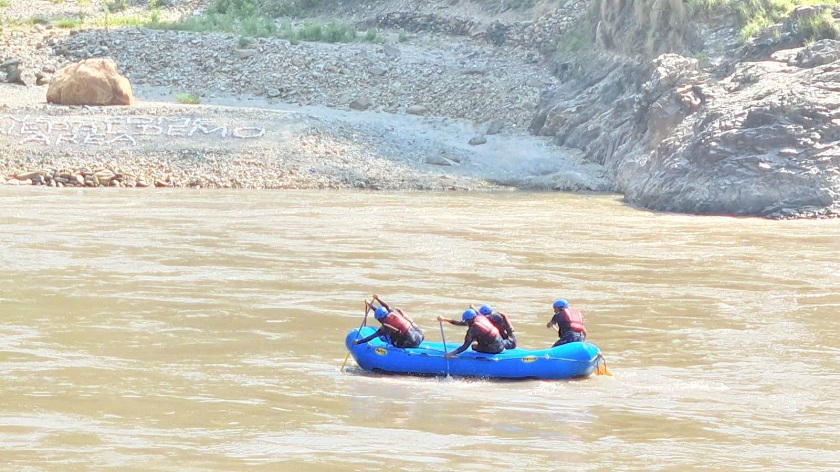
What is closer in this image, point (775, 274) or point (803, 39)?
point (775, 274)

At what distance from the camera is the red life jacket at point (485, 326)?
11.7 metres

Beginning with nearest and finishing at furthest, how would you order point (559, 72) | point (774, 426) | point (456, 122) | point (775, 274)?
point (774, 426) < point (775, 274) < point (456, 122) < point (559, 72)

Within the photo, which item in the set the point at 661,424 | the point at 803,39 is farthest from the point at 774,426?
the point at 803,39

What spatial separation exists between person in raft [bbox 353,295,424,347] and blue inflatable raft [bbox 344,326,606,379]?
76 mm

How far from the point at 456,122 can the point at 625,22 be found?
5557mm

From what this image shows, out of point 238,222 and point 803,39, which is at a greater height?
point 803,39

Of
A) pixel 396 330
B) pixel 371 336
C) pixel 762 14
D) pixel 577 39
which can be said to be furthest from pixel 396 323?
pixel 577 39

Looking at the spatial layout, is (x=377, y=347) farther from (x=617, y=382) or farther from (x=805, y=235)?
(x=805, y=235)

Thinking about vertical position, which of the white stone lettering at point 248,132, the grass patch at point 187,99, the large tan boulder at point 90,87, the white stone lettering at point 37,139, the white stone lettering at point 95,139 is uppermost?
the large tan boulder at point 90,87

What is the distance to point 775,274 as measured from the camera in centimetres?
1781

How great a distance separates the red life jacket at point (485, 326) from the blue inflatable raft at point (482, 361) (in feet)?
0.65

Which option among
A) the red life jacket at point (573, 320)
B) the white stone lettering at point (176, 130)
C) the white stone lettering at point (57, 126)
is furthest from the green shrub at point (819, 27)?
the red life jacket at point (573, 320)

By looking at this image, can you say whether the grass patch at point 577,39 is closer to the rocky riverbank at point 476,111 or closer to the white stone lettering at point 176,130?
the rocky riverbank at point 476,111

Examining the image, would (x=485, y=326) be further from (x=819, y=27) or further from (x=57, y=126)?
(x=57, y=126)
